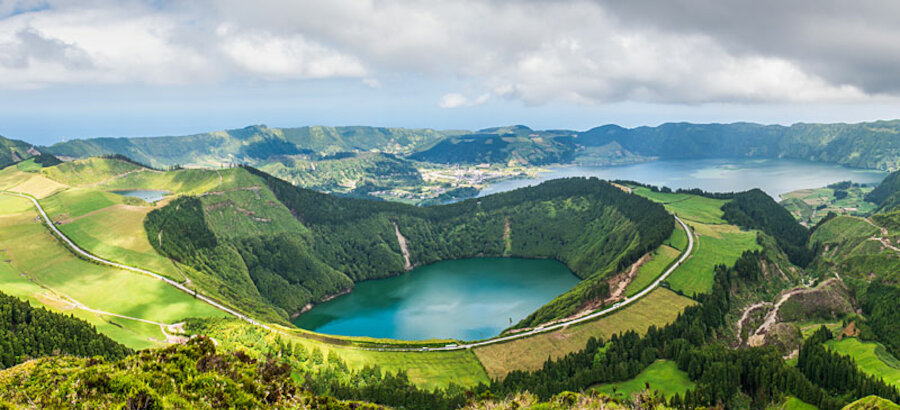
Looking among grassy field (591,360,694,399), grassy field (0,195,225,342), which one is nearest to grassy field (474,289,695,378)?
grassy field (591,360,694,399)

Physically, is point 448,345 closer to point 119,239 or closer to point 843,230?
point 119,239

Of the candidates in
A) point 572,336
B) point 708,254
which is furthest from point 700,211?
point 572,336

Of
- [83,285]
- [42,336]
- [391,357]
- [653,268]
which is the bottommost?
[391,357]

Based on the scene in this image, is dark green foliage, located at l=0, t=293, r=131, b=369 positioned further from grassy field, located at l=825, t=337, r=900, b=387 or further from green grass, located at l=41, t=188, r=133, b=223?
grassy field, located at l=825, t=337, r=900, b=387

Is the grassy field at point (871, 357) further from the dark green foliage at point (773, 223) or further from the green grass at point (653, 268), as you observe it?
the dark green foliage at point (773, 223)

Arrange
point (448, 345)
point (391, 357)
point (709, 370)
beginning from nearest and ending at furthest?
1. point (709, 370)
2. point (391, 357)
3. point (448, 345)

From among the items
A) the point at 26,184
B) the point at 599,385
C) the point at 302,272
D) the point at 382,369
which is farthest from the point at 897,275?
the point at 26,184

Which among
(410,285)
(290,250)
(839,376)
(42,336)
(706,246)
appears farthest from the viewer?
(290,250)

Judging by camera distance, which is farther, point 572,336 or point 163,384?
point 572,336
